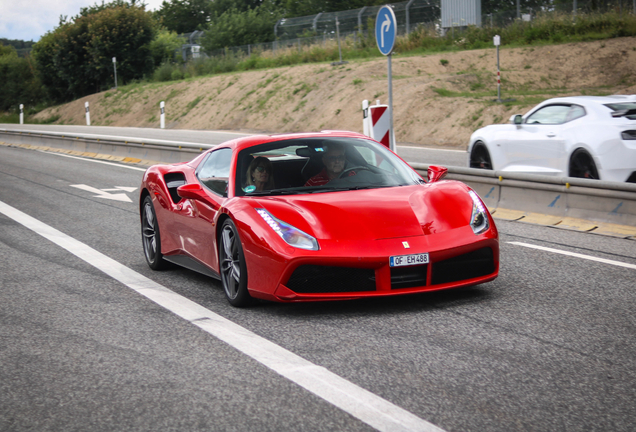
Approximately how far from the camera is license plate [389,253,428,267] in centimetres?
486

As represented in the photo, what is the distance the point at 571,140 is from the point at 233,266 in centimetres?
579

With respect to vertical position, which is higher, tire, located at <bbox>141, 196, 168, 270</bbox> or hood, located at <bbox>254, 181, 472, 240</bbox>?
hood, located at <bbox>254, 181, 472, 240</bbox>

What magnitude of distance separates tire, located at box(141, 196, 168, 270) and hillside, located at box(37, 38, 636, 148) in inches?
619

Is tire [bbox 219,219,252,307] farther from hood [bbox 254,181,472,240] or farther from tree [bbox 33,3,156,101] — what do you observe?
tree [bbox 33,3,156,101]

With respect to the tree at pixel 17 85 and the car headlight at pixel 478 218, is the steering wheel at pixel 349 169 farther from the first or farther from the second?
the tree at pixel 17 85

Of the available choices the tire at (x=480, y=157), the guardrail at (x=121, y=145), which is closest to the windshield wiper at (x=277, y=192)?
the tire at (x=480, y=157)

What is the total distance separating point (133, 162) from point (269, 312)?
53.6ft

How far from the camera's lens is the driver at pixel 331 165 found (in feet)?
19.4

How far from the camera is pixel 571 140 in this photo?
9648 millimetres

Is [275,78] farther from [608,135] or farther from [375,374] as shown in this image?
[375,374]

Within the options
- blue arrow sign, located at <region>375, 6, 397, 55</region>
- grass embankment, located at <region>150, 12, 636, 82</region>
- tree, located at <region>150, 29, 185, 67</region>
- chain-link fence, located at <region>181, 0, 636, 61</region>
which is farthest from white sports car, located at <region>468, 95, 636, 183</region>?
tree, located at <region>150, 29, 185, 67</region>

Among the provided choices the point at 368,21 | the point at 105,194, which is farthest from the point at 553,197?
the point at 368,21

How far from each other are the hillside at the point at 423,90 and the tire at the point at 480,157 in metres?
10.3

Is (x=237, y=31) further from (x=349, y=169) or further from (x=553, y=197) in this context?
(x=349, y=169)
